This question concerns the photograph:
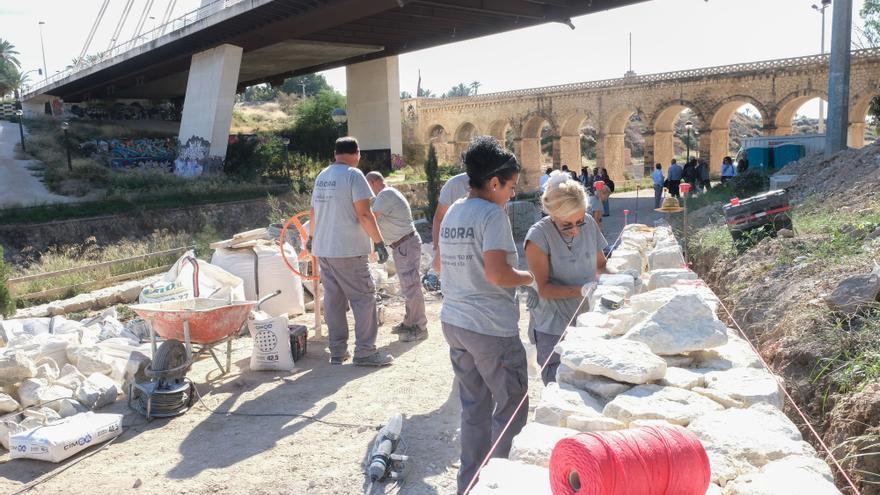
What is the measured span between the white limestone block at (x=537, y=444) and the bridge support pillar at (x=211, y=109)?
23674mm

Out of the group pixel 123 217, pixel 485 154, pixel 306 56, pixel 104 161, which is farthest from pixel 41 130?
pixel 485 154

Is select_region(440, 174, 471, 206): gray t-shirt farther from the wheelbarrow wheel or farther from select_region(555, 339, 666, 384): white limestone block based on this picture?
select_region(555, 339, 666, 384): white limestone block

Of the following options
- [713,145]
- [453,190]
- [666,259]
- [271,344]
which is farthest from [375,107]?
[666,259]

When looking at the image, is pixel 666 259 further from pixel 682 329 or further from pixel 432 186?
pixel 432 186

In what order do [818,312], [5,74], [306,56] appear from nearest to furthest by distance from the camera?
[818,312] → [306,56] → [5,74]

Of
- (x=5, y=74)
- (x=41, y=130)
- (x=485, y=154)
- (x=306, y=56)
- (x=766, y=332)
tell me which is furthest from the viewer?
(x=5, y=74)

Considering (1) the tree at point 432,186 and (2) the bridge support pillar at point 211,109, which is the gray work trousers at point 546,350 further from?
(2) the bridge support pillar at point 211,109

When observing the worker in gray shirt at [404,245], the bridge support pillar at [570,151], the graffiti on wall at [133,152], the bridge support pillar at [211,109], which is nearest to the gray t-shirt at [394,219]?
the worker in gray shirt at [404,245]

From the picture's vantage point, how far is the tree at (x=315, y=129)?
117ft

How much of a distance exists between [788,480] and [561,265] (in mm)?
1760

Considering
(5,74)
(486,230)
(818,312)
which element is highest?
(5,74)

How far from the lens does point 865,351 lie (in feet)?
10.1

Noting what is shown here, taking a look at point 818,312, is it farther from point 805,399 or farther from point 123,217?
point 123,217

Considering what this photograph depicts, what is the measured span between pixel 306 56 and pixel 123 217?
13.2 meters
